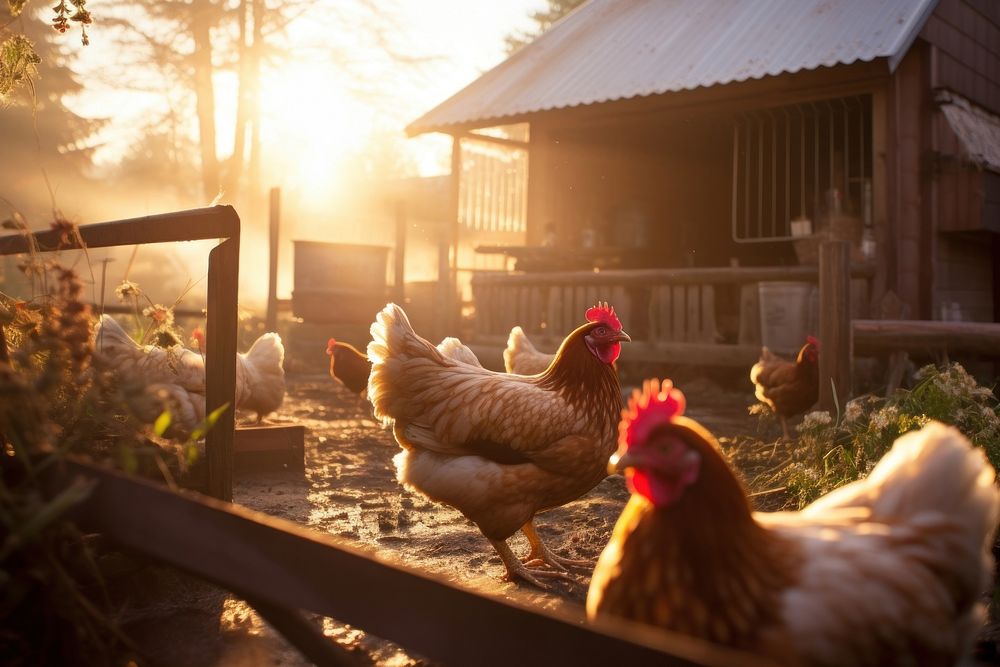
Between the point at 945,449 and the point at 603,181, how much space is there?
13289mm

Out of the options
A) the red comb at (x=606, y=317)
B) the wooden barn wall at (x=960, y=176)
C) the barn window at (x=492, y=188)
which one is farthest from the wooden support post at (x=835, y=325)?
the barn window at (x=492, y=188)

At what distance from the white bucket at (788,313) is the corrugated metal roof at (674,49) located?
2.59 metres

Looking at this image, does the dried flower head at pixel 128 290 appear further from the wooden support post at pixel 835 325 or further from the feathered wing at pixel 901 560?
the wooden support post at pixel 835 325

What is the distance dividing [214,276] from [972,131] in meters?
9.83

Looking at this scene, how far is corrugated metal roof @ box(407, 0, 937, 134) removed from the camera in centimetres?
930

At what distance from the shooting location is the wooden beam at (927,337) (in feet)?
18.4

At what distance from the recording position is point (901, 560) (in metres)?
1.80

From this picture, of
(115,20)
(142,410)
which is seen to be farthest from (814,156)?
(115,20)

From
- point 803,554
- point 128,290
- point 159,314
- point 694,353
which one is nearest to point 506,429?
point 159,314

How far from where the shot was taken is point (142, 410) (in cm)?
149

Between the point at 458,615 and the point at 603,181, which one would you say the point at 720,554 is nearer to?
the point at 458,615

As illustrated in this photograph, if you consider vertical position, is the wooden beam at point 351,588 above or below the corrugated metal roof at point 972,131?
below

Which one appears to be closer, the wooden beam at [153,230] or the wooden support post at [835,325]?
the wooden beam at [153,230]

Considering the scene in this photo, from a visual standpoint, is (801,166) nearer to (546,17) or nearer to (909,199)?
(909,199)
